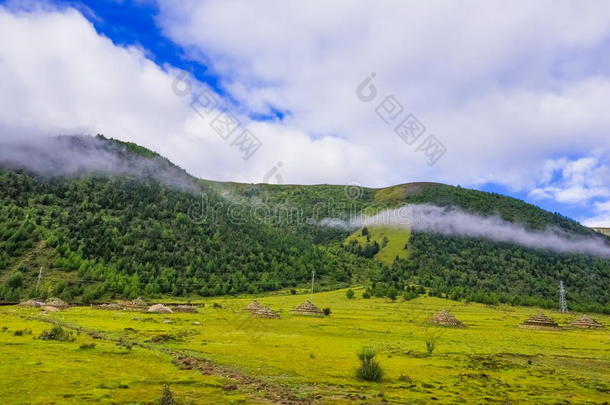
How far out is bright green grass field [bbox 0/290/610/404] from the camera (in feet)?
73.2

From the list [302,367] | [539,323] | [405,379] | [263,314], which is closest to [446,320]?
[539,323]

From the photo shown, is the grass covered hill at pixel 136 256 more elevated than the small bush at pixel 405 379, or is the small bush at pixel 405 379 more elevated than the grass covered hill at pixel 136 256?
the grass covered hill at pixel 136 256

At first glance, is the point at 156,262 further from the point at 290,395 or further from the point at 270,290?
the point at 290,395

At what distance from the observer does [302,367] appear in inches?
1261

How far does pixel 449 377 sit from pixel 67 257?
12500 centimetres

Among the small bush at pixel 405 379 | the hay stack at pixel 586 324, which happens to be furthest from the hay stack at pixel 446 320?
the small bush at pixel 405 379

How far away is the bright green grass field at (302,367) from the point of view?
2230 centimetres

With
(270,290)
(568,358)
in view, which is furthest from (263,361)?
(270,290)

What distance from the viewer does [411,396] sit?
24.3 meters

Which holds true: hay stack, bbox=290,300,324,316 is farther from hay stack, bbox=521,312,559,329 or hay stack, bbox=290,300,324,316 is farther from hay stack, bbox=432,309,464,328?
hay stack, bbox=521,312,559,329

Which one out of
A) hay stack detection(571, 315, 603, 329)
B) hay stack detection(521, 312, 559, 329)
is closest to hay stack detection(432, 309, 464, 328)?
hay stack detection(521, 312, 559, 329)

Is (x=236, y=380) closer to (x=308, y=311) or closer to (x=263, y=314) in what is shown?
(x=263, y=314)

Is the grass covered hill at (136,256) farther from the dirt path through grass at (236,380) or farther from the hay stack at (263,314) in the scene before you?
the dirt path through grass at (236,380)

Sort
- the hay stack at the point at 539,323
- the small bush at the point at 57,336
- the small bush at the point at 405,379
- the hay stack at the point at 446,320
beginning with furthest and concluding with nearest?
the hay stack at the point at 539,323
the hay stack at the point at 446,320
the small bush at the point at 57,336
the small bush at the point at 405,379
